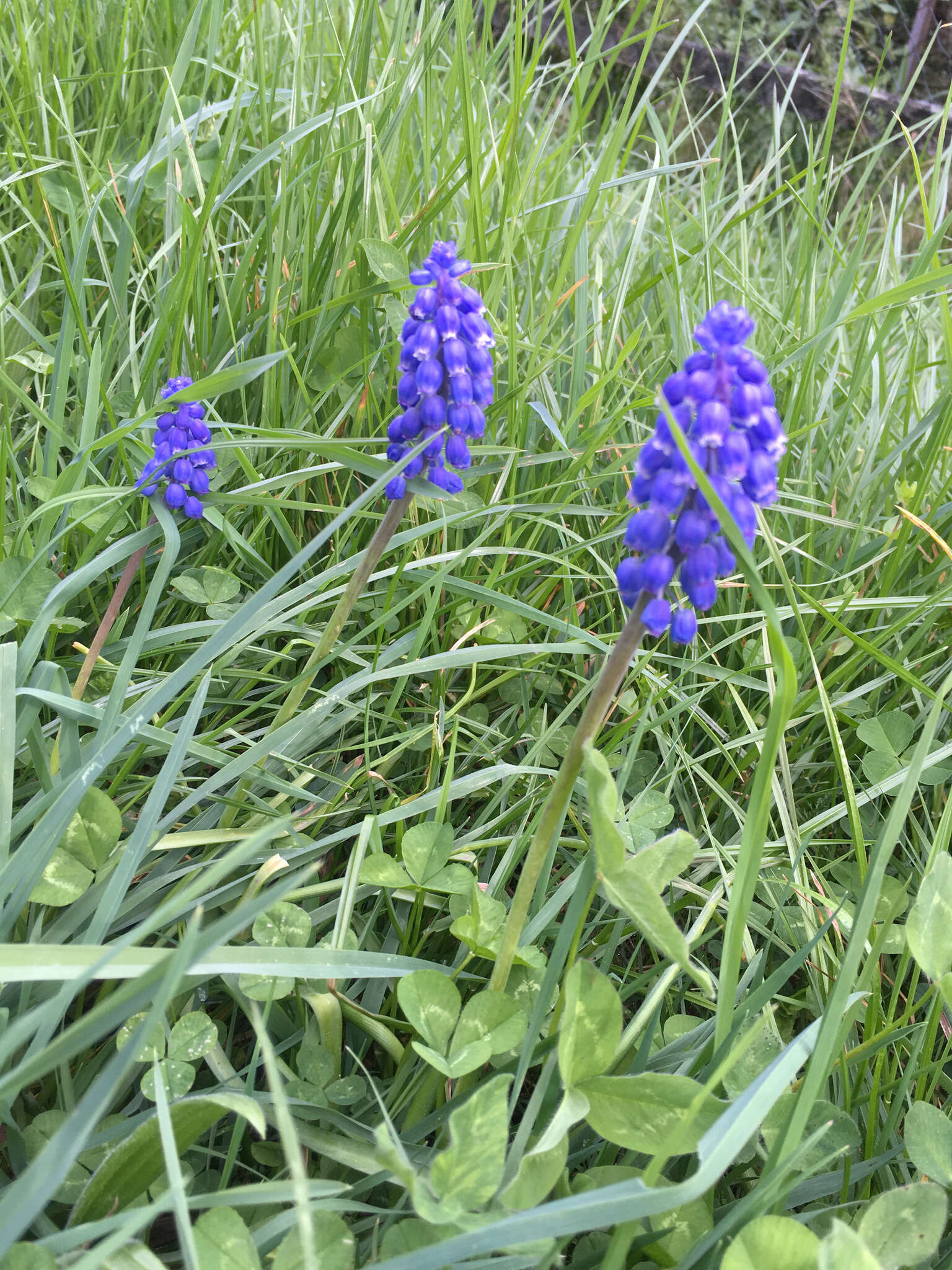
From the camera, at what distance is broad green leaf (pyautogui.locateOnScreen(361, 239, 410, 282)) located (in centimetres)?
269

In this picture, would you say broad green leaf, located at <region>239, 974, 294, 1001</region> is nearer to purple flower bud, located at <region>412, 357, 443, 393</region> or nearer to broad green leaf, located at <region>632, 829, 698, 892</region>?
broad green leaf, located at <region>632, 829, 698, 892</region>

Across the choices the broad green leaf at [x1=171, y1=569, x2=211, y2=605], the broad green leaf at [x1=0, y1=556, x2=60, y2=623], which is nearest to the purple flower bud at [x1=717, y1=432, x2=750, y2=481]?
the broad green leaf at [x1=171, y1=569, x2=211, y2=605]

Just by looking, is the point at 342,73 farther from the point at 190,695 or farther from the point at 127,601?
the point at 190,695

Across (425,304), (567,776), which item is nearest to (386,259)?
(425,304)

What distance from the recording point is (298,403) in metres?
2.87

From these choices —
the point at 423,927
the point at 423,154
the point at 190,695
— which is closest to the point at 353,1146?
the point at 423,927

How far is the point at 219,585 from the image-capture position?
99.5 inches

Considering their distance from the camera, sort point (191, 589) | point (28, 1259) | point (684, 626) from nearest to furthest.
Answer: point (28, 1259), point (684, 626), point (191, 589)

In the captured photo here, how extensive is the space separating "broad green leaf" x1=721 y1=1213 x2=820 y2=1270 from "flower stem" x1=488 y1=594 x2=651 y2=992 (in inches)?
21.8

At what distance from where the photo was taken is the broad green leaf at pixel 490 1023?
1.69m

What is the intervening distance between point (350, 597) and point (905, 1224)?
1575 millimetres

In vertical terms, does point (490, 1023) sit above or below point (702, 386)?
below

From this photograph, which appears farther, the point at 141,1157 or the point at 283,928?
the point at 283,928

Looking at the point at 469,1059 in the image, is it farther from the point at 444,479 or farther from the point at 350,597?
the point at 444,479
